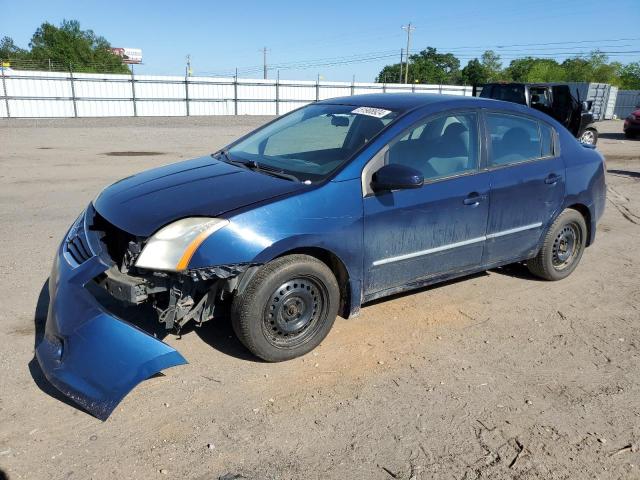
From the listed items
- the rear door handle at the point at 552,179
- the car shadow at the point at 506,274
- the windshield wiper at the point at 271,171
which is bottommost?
the car shadow at the point at 506,274

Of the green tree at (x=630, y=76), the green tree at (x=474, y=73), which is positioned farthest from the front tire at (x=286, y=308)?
the green tree at (x=474, y=73)

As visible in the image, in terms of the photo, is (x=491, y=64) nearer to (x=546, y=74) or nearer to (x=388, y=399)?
(x=546, y=74)

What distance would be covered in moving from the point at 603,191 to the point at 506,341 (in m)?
2.38

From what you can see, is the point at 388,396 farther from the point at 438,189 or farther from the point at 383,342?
the point at 438,189

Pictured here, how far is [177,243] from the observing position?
3045mm

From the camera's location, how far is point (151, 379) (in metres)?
3.29

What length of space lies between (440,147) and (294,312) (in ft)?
5.64

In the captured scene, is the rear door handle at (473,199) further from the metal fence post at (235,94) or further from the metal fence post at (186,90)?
the metal fence post at (235,94)

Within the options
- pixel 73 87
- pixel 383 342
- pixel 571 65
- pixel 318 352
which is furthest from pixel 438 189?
pixel 571 65

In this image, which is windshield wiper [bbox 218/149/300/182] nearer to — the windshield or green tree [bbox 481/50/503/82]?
the windshield

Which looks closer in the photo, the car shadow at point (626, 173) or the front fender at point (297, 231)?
the front fender at point (297, 231)

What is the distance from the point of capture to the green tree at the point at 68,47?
81438 millimetres

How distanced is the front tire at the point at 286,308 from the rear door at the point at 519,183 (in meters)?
1.63

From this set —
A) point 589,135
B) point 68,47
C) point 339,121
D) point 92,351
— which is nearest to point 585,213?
point 339,121
